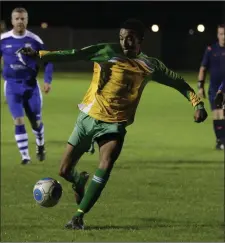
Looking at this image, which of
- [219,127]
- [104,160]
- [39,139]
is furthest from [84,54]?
[219,127]

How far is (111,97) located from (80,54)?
0.67 m

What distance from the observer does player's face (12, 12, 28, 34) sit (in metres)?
13.0

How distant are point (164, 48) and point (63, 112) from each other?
33.1 meters

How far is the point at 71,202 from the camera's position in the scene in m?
10.9

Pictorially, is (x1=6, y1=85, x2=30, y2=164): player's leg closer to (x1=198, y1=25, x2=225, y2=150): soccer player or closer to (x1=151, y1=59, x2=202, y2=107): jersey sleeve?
(x1=198, y1=25, x2=225, y2=150): soccer player

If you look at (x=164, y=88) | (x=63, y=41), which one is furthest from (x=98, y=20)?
(x=164, y=88)

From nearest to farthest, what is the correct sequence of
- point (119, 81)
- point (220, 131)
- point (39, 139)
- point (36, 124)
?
point (119, 81), point (36, 124), point (39, 139), point (220, 131)

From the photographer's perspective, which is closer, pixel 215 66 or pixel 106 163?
pixel 106 163

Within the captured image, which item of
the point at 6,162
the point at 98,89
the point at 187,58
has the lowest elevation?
the point at 187,58

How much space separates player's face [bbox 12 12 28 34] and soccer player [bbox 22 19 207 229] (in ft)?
16.0

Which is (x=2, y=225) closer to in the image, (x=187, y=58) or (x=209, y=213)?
(x=209, y=213)

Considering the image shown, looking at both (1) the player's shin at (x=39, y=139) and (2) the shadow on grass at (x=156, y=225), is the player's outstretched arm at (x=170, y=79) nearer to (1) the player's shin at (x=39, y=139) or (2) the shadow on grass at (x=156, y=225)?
(2) the shadow on grass at (x=156, y=225)

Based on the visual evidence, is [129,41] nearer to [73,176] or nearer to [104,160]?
[104,160]

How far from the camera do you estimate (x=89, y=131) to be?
849 cm
